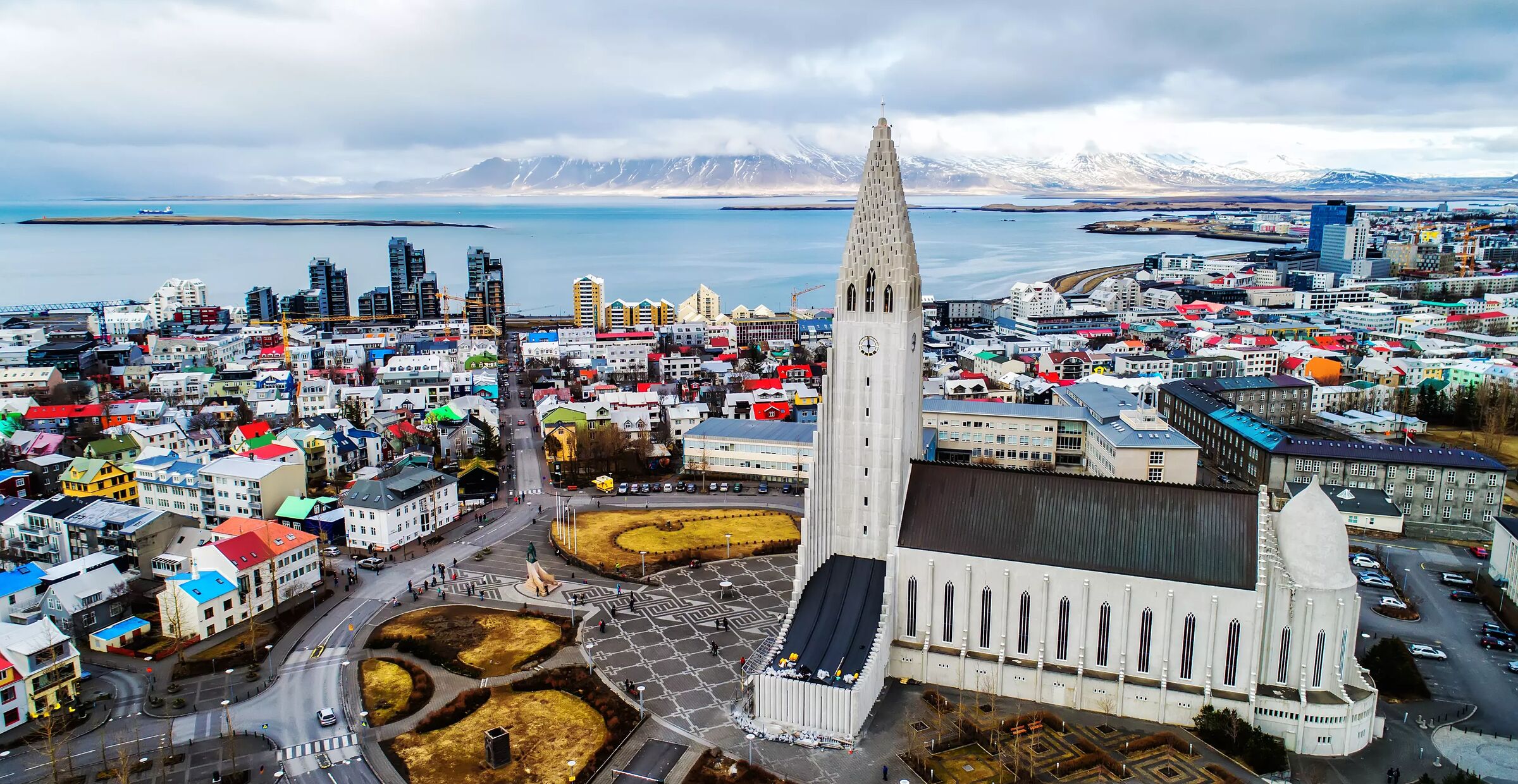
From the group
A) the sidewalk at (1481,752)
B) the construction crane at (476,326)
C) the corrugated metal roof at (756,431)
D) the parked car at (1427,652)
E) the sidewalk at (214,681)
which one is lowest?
the sidewalk at (1481,752)

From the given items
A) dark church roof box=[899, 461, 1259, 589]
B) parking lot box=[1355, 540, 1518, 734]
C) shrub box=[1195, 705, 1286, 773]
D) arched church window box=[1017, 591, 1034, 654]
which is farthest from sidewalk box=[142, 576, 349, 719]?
parking lot box=[1355, 540, 1518, 734]

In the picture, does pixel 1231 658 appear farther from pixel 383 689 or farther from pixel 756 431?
pixel 756 431

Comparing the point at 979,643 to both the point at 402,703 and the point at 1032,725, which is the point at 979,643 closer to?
the point at 1032,725

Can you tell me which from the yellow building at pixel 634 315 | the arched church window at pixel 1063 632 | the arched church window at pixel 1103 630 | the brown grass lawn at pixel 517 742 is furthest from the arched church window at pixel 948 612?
the yellow building at pixel 634 315

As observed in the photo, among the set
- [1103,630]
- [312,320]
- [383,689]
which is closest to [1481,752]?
[1103,630]

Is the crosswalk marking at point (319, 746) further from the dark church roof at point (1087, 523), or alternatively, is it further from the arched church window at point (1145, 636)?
the arched church window at point (1145, 636)

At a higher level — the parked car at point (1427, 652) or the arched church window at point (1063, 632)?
the arched church window at point (1063, 632)

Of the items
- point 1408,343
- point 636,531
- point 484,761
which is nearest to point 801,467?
point 636,531
